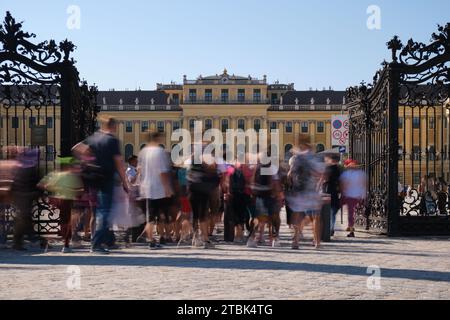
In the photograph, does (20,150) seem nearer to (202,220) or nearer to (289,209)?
(202,220)

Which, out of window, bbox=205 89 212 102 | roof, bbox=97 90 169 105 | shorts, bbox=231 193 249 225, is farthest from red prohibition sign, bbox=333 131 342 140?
window, bbox=205 89 212 102

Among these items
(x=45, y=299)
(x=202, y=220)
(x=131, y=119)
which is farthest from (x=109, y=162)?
(x=131, y=119)

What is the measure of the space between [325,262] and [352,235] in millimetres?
5174

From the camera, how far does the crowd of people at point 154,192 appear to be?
1220 centimetres

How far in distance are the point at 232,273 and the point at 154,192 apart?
11.9 feet

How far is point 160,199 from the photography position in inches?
520

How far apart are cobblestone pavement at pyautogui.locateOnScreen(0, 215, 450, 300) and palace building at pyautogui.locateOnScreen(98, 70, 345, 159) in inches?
3689

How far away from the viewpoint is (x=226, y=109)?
373ft

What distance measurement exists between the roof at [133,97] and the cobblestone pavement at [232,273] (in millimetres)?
100530

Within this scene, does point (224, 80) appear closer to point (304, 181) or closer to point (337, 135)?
point (337, 135)

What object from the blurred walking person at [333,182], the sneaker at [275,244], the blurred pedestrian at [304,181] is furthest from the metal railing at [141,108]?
the blurred pedestrian at [304,181]

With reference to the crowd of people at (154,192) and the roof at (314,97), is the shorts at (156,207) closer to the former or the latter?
the crowd of people at (154,192)

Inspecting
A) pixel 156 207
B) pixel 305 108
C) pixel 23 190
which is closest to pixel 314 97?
pixel 305 108
